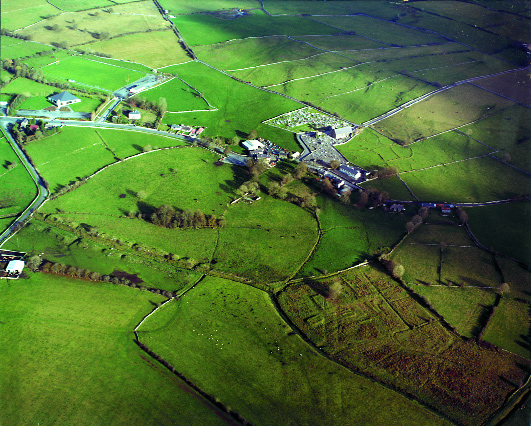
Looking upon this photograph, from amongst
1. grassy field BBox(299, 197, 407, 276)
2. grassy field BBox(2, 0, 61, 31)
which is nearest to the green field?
grassy field BBox(299, 197, 407, 276)

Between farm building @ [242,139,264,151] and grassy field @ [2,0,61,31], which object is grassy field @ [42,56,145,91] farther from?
farm building @ [242,139,264,151]

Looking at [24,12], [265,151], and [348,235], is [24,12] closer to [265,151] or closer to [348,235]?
[265,151]

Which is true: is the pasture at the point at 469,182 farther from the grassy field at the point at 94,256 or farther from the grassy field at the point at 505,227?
the grassy field at the point at 94,256

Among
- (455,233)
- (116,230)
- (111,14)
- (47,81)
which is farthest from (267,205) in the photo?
(111,14)

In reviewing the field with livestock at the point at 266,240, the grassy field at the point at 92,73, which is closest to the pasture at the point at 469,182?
the field with livestock at the point at 266,240

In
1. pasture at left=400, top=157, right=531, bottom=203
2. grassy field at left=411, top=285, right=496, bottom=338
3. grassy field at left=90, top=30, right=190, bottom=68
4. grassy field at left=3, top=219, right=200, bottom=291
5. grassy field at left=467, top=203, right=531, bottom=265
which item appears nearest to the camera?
grassy field at left=411, top=285, right=496, bottom=338

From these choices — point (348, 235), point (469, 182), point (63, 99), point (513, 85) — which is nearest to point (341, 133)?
point (469, 182)
